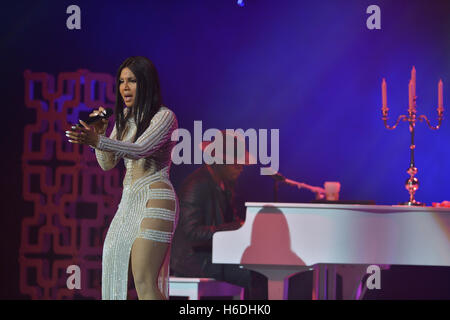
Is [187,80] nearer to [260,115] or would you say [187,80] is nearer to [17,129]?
[260,115]

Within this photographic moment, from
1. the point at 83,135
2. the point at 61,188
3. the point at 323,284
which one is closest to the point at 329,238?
the point at 323,284

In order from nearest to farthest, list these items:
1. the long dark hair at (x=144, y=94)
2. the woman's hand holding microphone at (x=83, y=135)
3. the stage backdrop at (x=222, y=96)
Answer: the woman's hand holding microphone at (x=83, y=135) < the long dark hair at (x=144, y=94) < the stage backdrop at (x=222, y=96)

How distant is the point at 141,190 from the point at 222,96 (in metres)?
2.68

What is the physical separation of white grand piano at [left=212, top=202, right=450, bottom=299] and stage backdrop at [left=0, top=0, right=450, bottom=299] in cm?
156

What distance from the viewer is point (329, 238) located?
3926mm

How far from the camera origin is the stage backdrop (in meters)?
5.51

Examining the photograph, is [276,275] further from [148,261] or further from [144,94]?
[144,94]

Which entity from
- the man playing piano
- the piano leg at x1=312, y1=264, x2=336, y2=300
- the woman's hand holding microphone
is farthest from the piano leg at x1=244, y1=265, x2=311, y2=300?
the woman's hand holding microphone

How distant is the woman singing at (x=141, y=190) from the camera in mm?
2889

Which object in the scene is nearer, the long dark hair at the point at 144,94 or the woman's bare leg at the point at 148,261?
the woman's bare leg at the point at 148,261

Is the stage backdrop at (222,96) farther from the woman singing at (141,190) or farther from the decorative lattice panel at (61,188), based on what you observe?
the woman singing at (141,190)

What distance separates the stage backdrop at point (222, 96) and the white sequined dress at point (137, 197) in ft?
8.16

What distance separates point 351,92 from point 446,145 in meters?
0.84

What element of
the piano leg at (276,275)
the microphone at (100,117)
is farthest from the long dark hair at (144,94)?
the piano leg at (276,275)
